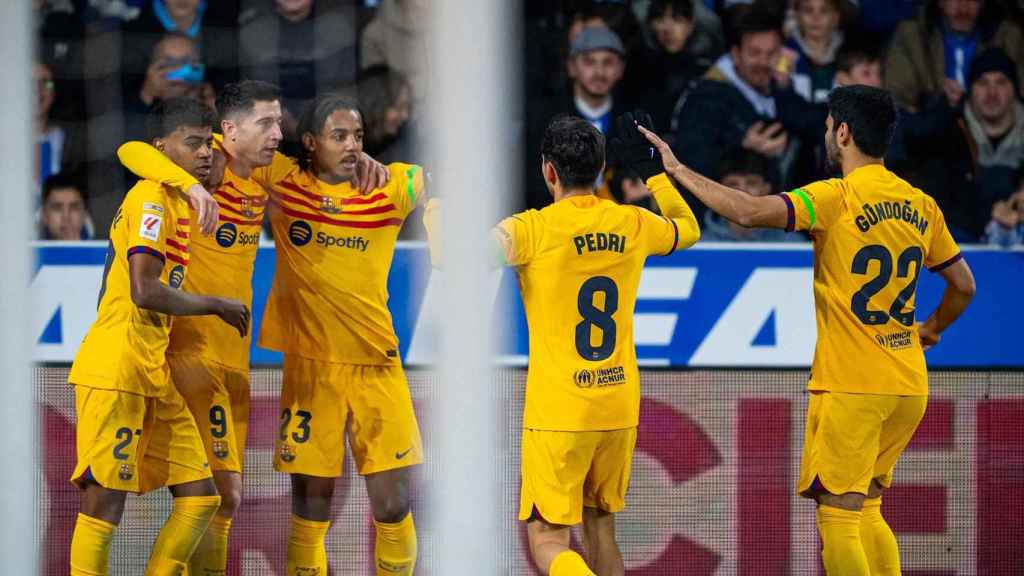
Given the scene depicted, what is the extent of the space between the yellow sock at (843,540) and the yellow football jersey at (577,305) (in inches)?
27.6

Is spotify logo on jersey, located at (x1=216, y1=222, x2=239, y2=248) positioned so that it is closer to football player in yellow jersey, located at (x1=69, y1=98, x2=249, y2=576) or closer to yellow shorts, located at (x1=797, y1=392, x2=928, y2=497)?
football player in yellow jersey, located at (x1=69, y1=98, x2=249, y2=576)

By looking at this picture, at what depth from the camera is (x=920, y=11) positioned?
6109 mm

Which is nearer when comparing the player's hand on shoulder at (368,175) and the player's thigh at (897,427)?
the player's thigh at (897,427)

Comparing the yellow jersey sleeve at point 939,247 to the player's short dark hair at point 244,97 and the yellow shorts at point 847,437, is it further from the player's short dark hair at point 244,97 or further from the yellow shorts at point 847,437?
the player's short dark hair at point 244,97

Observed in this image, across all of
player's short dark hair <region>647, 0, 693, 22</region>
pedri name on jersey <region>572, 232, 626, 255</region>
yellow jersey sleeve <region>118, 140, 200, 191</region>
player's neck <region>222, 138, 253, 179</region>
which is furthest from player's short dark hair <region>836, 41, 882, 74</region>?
yellow jersey sleeve <region>118, 140, 200, 191</region>

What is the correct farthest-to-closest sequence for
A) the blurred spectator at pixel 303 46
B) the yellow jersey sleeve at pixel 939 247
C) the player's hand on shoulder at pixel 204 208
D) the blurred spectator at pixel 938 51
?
the blurred spectator at pixel 938 51 → the blurred spectator at pixel 303 46 → the yellow jersey sleeve at pixel 939 247 → the player's hand on shoulder at pixel 204 208

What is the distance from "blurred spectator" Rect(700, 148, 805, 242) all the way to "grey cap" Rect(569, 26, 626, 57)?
0.66 meters

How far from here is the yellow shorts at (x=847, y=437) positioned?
165 inches

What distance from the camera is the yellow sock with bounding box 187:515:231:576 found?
4.52 m

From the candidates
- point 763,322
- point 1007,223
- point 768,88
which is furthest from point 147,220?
point 1007,223

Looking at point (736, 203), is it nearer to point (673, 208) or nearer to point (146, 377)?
point (673, 208)

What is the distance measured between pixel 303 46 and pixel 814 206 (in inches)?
76.4

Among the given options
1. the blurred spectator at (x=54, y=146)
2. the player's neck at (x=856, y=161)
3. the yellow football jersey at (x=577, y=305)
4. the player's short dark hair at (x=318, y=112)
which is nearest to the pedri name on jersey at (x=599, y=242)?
the yellow football jersey at (x=577, y=305)

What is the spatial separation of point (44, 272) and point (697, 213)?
8.79ft
